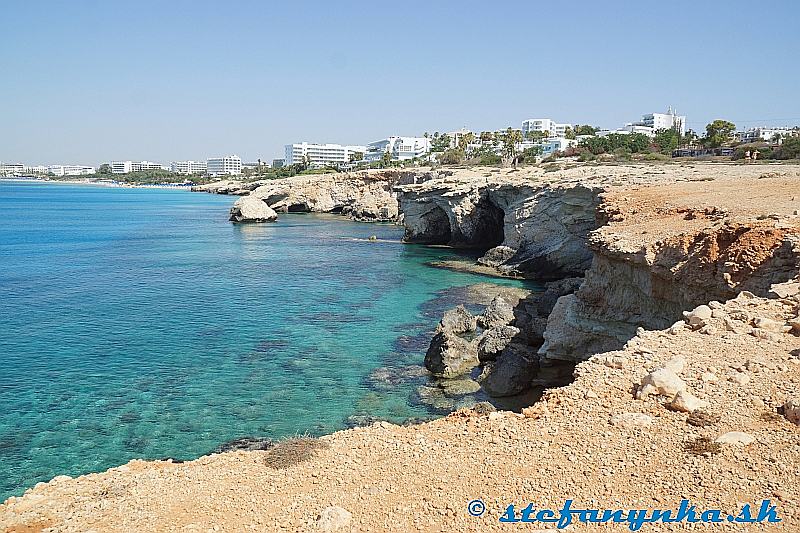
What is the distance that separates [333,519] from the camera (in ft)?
25.7

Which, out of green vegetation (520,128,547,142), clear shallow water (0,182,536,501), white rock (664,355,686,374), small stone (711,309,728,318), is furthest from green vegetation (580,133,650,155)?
white rock (664,355,686,374)

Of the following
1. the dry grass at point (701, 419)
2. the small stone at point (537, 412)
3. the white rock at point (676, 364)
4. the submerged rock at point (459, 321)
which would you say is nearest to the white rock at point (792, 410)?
the dry grass at point (701, 419)

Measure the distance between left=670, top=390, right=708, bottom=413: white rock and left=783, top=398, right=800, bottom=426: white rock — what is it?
3.50 feet

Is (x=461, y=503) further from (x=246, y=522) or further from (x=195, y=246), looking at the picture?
(x=195, y=246)

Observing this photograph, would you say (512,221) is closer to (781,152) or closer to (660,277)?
(660,277)

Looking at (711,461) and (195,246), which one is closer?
(711,461)

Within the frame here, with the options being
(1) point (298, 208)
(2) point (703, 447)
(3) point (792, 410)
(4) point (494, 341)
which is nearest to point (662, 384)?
(2) point (703, 447)

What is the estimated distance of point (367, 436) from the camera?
33.8 feet

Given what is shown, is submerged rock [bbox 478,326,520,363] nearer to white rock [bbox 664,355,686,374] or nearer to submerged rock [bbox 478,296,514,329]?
submerged rock [bbox 478,296,514,329]

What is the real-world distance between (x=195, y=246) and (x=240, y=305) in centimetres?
2787

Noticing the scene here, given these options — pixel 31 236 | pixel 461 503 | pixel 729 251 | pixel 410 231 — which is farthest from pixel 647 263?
pixel 31 236

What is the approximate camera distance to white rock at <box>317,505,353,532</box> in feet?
25.4

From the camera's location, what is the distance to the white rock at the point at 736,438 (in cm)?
852

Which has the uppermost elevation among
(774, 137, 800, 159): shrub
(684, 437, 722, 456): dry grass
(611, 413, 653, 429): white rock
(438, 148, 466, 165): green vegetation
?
(438, 148, 466, 165): green vegetation
